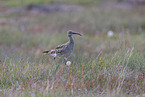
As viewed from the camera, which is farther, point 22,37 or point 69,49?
point 22,37

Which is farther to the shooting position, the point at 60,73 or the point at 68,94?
the point at 60,73

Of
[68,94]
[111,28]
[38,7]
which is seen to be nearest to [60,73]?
[68,94]

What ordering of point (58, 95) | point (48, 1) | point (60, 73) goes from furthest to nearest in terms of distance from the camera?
point (48, 1) → point (60, 73) → point (58, 95)

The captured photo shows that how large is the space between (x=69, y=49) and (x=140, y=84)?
1.86 metres

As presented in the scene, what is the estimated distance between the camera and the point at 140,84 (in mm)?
5312

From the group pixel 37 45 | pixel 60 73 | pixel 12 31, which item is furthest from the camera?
pixel 12 31

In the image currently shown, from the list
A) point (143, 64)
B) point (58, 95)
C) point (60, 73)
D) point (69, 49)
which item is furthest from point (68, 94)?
point (143, 64)

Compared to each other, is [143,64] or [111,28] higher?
[143,64]

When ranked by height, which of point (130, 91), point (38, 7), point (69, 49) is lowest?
point (38, 7)

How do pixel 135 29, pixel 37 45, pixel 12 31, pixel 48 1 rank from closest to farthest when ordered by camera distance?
1. pixel 37 45
2. pixel 12 31
3. pixel 135 29
4. pixel 48 1

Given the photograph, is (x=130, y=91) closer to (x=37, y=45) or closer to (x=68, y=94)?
(x=68, y=94)

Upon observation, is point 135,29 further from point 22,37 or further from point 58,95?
point 58,95

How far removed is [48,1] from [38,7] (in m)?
3.37

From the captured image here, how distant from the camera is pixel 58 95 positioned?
15.5 ft
